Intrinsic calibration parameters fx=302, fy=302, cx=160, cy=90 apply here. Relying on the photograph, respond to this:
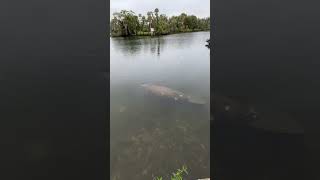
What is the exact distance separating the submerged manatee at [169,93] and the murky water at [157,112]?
1.3 inches

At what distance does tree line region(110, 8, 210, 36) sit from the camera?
7.55ft

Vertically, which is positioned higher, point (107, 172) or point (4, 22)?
point (4, 22)

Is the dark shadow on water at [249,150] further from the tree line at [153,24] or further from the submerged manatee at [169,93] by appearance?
the tree line at [153,24]

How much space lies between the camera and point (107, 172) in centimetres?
196

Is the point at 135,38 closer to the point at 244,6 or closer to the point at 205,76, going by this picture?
the point at 205,76

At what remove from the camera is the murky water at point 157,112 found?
2.35 metres

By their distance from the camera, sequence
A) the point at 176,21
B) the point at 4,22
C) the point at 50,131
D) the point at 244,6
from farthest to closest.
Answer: the point at 176,21 → the point at 244,6 → the point at 50,131 → the point at 4,22

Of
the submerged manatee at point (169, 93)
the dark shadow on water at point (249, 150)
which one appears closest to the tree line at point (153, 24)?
the submerged manatee at point (169, 93)

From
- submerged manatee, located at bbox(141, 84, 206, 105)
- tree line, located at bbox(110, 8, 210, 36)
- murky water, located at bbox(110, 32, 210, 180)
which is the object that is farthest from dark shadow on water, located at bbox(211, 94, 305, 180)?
tree line, located at bbox(110, 8, 210, 36)

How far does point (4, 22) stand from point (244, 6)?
4.97ft

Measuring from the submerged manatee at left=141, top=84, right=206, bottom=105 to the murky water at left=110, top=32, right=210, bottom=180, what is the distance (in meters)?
0.03

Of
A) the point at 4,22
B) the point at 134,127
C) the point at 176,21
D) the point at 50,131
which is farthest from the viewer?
the point at 176,21

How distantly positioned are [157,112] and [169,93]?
0.18 meters

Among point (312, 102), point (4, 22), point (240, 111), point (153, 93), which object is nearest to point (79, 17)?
point (4, 22)
